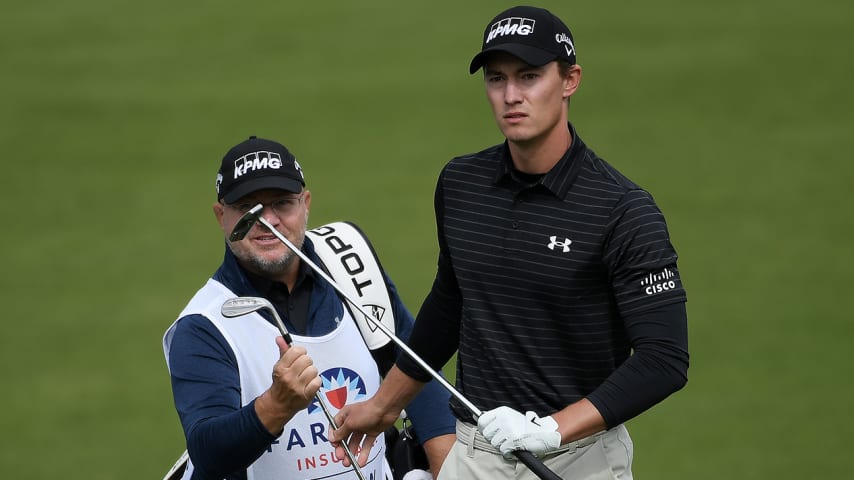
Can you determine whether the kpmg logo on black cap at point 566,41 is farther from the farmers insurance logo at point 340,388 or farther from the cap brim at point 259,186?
the farmers insurance logo at point 340,388

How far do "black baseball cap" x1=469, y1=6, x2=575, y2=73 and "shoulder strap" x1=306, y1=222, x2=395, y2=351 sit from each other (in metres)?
1.32

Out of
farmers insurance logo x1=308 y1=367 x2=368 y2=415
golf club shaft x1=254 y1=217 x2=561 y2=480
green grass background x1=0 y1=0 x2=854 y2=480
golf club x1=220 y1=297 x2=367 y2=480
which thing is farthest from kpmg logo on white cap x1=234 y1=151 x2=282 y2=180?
green grass background x1=0 y1=0 x2=854 y2=480

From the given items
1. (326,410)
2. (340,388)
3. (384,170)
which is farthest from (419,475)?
(384,170)

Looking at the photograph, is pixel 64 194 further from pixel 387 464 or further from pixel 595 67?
pixel 387 464

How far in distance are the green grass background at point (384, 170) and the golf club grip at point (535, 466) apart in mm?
5799

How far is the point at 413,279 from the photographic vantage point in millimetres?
13727

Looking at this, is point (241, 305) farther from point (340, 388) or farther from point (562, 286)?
point (562, 286)

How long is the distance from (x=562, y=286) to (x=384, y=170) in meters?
11.8

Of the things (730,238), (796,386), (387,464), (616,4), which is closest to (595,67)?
(616,4)

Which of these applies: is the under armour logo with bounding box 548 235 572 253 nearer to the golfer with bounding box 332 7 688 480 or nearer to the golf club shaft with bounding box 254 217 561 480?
the golfer with bounding box 332 7 688 480

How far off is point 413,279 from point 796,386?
350cm

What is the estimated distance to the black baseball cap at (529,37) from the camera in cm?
506

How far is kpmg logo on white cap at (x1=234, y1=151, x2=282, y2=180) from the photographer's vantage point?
5.95 metres

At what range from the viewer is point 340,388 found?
19.7 ft
